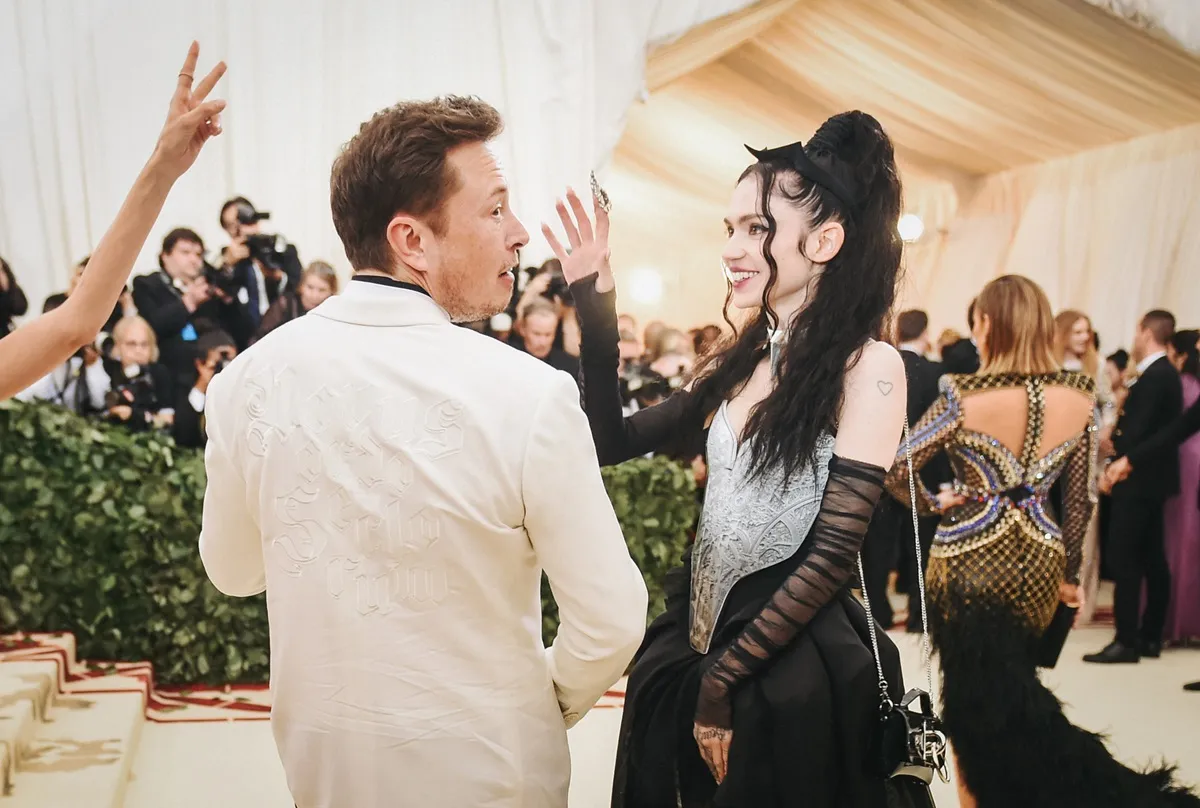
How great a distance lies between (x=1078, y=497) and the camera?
342cm

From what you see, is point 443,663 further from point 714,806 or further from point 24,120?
point 24,120

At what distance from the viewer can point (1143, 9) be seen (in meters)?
6.82

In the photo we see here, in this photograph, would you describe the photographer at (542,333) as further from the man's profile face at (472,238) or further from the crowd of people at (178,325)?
the man's profile face at (472,238)

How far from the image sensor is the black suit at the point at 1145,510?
19.7 feet

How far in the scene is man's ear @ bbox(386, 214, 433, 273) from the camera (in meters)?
1.46

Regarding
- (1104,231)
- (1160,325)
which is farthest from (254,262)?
(1104,231)

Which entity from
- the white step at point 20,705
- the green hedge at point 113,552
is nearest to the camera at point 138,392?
the green hedge at point 113,552

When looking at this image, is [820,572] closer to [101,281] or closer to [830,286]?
[830,286]

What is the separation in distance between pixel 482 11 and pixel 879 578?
12.6ft

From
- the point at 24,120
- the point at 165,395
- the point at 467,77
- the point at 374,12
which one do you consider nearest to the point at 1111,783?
the point at 165,395

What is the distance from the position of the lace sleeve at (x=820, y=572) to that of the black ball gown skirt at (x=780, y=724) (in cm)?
5

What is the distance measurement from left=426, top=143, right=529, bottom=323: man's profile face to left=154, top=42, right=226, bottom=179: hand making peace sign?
310 mm

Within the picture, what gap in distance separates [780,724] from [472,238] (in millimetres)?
872

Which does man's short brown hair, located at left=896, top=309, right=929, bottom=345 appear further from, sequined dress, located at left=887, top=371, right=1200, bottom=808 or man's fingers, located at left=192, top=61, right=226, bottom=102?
man's fingers, located at left=192, top=61, right=226, bottom=102
